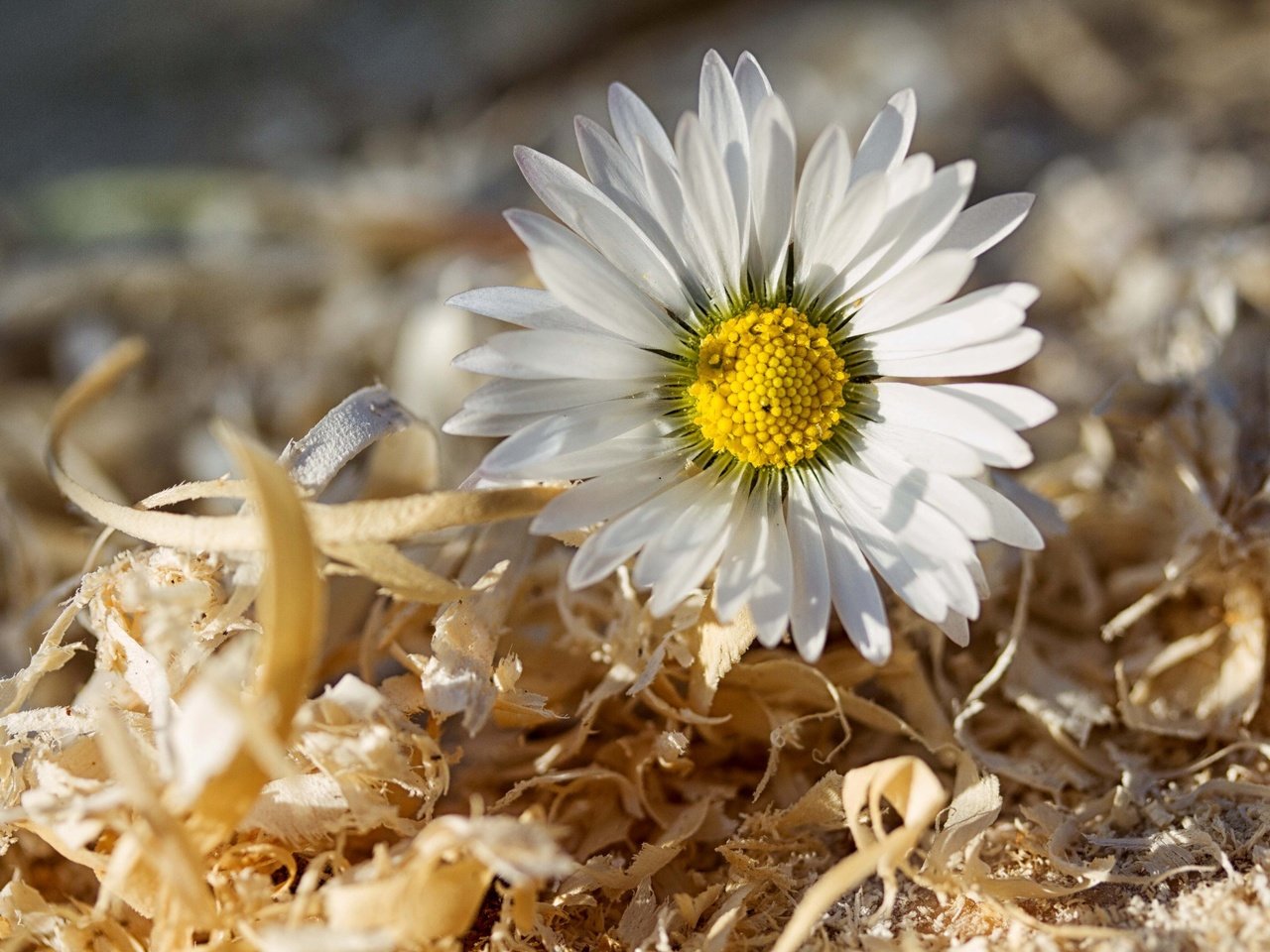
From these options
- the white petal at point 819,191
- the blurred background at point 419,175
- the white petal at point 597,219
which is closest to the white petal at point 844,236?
the white petal at point 819,191

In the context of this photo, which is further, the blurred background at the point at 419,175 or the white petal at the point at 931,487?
the blurred background at the point at 419,175

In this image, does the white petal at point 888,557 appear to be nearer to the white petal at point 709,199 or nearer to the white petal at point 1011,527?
the white petal at point 1011,527

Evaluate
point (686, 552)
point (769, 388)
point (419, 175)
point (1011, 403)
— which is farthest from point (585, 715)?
point (419, 175)

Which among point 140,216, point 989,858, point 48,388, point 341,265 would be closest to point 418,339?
point 341,265

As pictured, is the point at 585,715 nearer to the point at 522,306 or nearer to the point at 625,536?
the point at 625,536

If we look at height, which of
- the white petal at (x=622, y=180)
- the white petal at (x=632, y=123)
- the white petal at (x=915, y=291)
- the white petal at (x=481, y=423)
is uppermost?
the white petal at (x=632, y=123)

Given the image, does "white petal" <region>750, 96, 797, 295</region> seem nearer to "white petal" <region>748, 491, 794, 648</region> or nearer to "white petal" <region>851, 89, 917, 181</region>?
"white petal" <region>851, 89, 917, 181</region>
